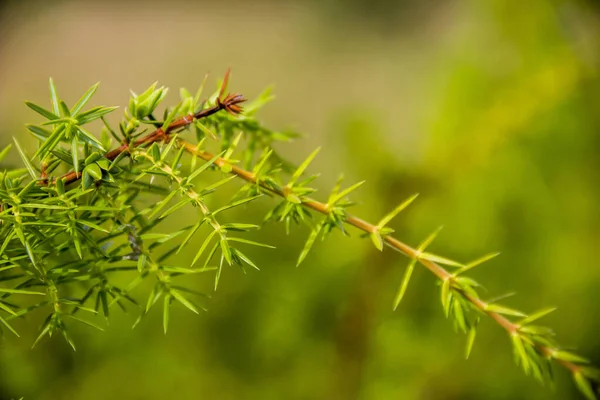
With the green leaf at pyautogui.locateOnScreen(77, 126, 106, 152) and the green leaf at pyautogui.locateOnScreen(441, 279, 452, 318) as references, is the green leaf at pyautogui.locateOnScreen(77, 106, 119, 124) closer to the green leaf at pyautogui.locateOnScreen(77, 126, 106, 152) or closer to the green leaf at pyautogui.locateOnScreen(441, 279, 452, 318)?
the green leaf at pyautogui.locateOnScreen(77, 126, 106, 152)

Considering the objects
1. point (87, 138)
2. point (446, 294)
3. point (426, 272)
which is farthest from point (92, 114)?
point (426, 272)

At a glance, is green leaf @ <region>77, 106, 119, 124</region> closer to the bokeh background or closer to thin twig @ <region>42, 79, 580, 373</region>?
thin twig @ <region>42, 79, 580, 373</region>

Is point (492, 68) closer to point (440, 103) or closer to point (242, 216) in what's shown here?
point (440, 103)

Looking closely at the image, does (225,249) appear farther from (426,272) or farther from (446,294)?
(426,272)

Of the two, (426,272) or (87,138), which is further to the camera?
(426,272)

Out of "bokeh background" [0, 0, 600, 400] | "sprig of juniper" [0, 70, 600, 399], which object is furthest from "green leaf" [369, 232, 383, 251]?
"bokeh background" [0, 0, 600, 400]

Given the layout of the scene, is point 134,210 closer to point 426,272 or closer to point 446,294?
point 446,294

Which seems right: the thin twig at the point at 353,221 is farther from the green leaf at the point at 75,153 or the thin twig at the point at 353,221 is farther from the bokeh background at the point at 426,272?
the bokeh background at the point at 426,272

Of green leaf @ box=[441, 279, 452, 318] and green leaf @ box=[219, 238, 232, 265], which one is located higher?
green leaf @ box=[441, 279, 452, 318]

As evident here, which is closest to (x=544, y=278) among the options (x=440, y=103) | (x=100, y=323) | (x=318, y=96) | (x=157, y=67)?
(x=440, y=103)

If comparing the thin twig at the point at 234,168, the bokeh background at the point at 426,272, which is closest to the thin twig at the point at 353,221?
the thin twig at the point at 234,168

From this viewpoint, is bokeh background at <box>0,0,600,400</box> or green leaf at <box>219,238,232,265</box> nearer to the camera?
green leaf at <box>219,238,232,265</box>
